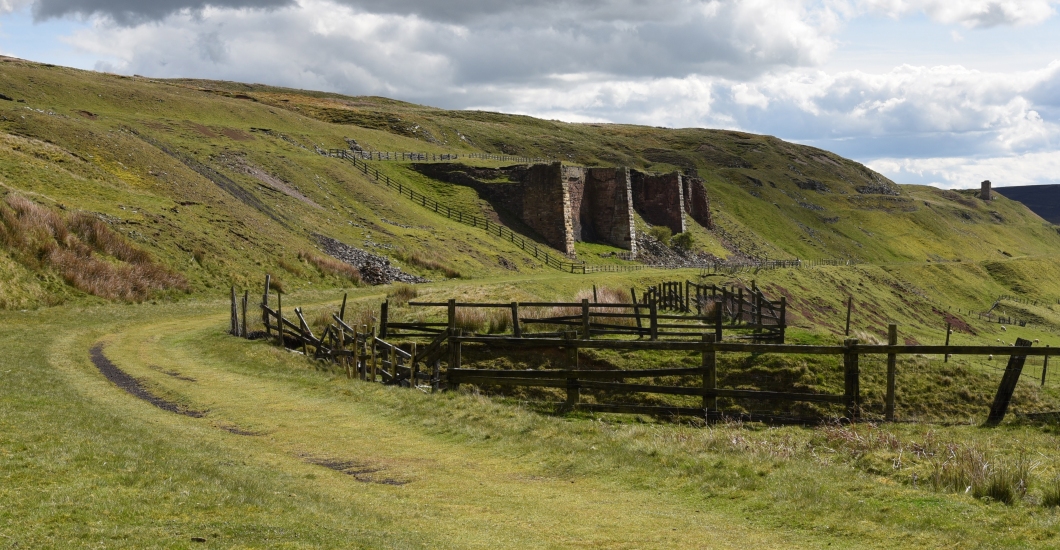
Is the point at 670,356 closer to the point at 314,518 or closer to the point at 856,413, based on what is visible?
the point at 856,413

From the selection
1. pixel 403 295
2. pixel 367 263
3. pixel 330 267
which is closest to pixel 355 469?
pixel 403 295

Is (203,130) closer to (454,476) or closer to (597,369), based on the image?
(597,369)

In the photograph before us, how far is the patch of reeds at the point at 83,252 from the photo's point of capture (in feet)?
113

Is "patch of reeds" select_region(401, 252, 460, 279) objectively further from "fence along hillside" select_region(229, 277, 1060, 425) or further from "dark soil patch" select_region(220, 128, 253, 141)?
"dark soil patch" select_region(220, 128, 253, 141)

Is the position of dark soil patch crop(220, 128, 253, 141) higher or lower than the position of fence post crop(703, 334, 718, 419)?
higher

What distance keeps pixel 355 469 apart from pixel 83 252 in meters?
29.6

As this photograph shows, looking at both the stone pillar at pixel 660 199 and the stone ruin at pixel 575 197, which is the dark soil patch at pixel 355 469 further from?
the stone pillar at pixel 660 199

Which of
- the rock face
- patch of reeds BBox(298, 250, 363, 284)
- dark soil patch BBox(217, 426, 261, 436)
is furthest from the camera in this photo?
the rock face

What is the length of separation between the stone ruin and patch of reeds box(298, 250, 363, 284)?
33091 millimetres

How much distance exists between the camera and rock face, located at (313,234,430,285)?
48.4 metres

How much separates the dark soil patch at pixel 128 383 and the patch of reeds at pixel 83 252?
11.8 metres

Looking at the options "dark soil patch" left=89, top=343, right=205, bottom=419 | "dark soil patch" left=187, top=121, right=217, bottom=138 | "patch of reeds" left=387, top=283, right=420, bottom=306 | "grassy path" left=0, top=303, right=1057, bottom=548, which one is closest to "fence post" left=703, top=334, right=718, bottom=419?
"grassy path" left=0, top=303, right=1057, bottom=548

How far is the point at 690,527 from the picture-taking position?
9.31m

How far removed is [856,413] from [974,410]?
9.39 meters
